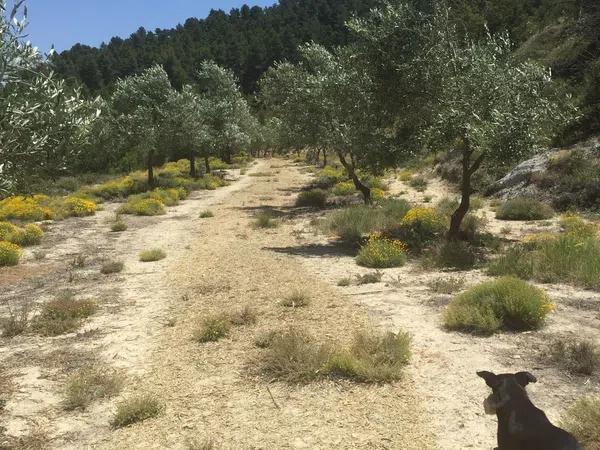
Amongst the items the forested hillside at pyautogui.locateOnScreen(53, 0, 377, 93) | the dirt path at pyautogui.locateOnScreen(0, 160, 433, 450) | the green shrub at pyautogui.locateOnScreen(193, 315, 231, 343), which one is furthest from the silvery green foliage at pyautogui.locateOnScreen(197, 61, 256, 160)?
the forested hillside at pyautogui.locateOnScreen(53, 0, 377, 93)

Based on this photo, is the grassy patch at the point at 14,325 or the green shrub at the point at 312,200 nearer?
the grassy patch at the point at 14,325

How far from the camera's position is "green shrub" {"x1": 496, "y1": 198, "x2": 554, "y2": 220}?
68.0 feet

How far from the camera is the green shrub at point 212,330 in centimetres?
948

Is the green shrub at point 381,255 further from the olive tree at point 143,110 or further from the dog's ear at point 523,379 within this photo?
the olive tree at point 143,110

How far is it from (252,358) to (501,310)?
14.2ft

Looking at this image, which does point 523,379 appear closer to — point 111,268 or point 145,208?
point 111,268

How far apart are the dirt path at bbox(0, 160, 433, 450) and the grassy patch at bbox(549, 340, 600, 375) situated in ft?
7.04

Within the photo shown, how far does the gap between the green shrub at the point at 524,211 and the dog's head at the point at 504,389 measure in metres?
18.4

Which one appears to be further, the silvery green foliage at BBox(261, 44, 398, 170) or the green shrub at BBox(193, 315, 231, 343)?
the silvery green foliage at BBox(261, 44, 398, 170)

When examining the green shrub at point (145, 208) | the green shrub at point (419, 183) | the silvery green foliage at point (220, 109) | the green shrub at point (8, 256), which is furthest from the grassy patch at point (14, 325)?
the silvery green foliage at point (220, 109)

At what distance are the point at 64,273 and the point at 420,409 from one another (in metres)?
12.5

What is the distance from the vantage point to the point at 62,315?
10938 millimetres

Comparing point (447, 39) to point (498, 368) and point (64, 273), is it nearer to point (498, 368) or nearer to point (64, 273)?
point (498, 368)

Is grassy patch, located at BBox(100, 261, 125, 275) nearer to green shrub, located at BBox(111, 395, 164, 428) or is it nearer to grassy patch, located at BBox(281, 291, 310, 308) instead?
grassy patch, located at BBox(281, 291, 310, 308)
